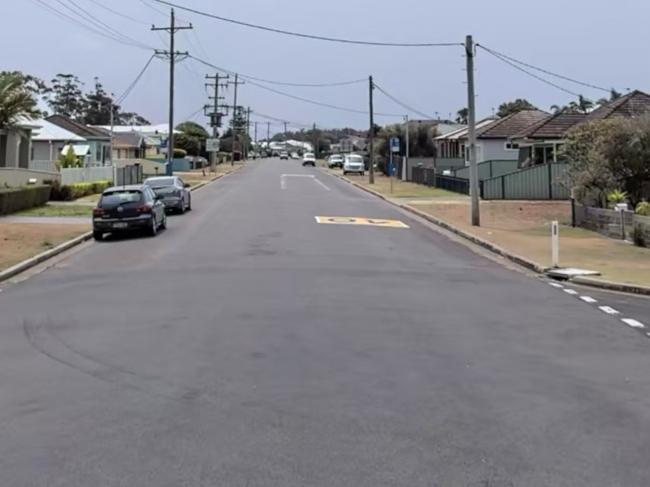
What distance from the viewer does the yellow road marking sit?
2652cm

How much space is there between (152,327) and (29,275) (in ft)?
23.1

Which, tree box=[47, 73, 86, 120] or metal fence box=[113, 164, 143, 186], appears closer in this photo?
metal fence box=[113, 164, 143, 186]

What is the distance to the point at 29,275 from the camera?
15.8 metres

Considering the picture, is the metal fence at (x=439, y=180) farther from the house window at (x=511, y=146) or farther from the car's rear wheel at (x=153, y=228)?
the car's rear wheel at (x=153, y=228)

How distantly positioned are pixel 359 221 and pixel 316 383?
20422 mm

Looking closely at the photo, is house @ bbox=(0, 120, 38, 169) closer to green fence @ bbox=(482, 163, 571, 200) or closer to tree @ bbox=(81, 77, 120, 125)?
green fence @ bbox=(482, 163, 571, 200)

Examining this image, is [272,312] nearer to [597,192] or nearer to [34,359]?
[34,359]

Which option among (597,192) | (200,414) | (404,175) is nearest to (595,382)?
(200,414)

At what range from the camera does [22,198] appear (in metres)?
29.9

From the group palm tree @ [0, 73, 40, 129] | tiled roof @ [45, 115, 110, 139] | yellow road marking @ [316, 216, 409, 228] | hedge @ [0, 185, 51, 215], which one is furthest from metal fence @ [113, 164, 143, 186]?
yellow road marking @ [316, 216, 409, 228]

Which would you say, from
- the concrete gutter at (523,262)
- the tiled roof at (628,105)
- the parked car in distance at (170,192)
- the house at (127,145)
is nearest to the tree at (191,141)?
the house at (127,145)

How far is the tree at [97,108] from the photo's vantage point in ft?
468

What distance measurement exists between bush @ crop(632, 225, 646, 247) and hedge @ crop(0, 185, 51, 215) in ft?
65.9

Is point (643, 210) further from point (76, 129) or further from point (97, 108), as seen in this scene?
point (97, 108)
